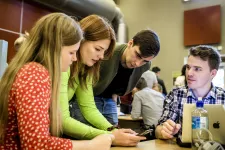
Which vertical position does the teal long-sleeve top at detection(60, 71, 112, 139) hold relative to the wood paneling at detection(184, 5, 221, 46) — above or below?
below

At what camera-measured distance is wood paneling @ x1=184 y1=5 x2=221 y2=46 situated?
5801 mm

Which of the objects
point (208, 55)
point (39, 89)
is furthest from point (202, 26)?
point (39, 89)

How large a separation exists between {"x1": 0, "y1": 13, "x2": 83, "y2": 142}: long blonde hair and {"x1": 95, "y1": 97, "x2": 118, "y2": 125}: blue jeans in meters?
0.72

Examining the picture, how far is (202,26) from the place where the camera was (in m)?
6.02

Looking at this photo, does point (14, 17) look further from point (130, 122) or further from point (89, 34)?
point (89, 34)

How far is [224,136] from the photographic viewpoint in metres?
1.24

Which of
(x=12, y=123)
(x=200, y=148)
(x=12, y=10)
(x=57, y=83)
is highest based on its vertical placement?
(x=12, y=10)

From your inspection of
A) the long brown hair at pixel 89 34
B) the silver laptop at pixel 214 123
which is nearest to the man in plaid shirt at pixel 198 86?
the silver laptop at pixel 214 123

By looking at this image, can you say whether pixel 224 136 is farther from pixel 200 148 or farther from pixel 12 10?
pixel 12 10

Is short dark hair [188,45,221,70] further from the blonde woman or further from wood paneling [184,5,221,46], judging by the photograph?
wood paneling [184,5,221,46]

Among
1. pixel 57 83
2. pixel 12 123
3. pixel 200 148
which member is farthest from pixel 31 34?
pixel 200 148

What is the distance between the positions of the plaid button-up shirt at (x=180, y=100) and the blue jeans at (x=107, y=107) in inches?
12.2

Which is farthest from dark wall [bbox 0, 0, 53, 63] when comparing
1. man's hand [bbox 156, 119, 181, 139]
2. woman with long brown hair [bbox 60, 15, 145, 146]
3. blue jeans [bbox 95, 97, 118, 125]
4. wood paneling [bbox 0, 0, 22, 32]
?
man's hand [bbox 156, 119, 181, 139]

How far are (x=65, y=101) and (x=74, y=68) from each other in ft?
0.70
